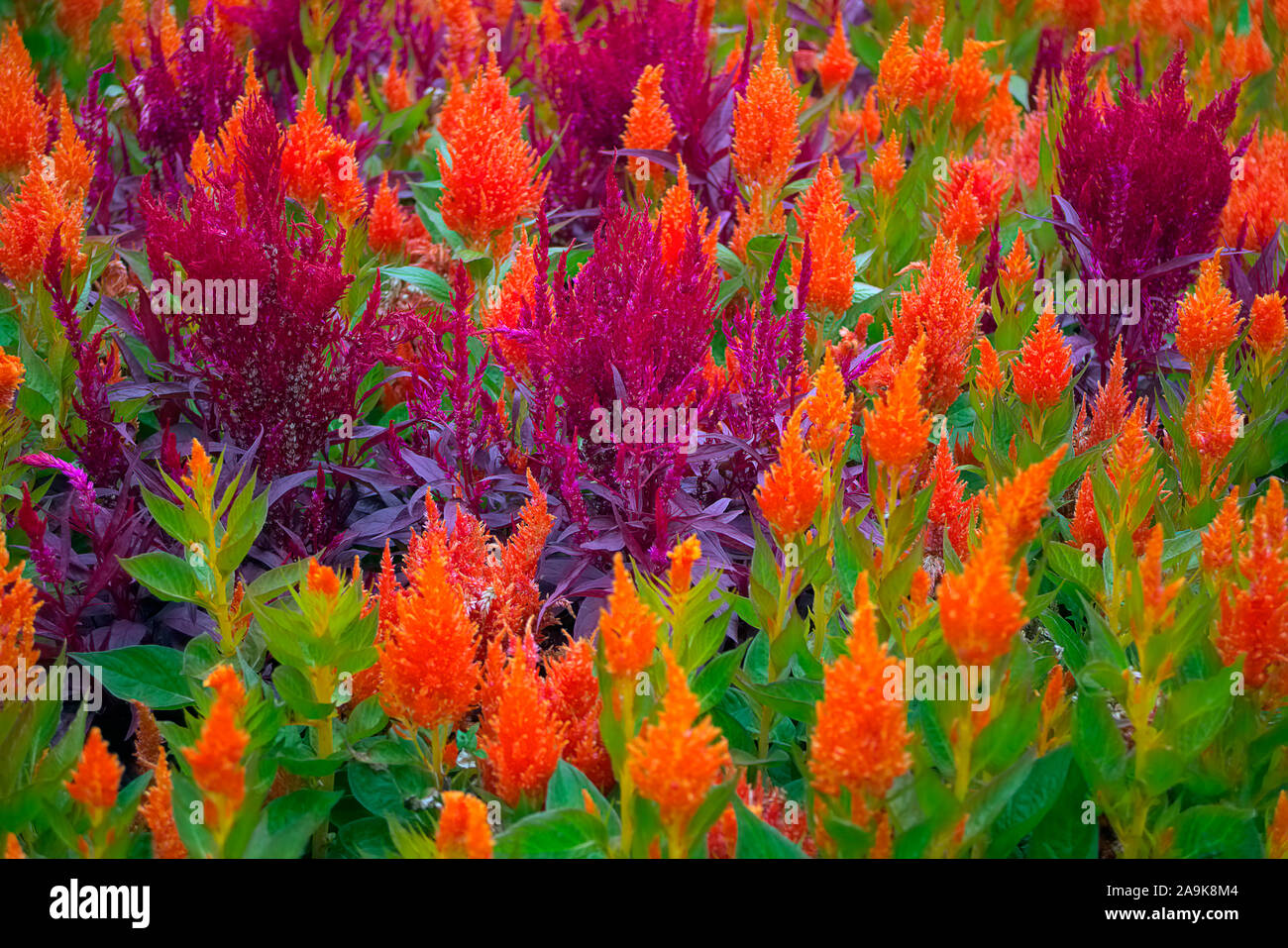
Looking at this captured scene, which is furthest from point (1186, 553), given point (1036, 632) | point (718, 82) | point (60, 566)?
point (718, 82)

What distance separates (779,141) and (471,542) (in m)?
1.33

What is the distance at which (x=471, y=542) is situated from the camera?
2178 millimetres

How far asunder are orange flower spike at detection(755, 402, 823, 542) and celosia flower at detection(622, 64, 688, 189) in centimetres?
160

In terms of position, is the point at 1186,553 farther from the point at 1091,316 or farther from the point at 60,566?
the point at 60,566

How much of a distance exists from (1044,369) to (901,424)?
0.75 meters

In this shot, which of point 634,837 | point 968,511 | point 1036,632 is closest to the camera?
point 634,837

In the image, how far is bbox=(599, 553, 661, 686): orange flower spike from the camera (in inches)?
60.5

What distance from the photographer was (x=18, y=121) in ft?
9.73

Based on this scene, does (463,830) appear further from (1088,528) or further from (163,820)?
(1088,528)

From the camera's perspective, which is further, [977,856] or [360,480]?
[360,480]

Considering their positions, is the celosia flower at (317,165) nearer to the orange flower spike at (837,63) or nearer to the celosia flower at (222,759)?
the celosia flower at (222,759)

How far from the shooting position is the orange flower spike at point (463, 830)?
1.47m

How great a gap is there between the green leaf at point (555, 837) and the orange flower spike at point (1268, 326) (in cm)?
187
